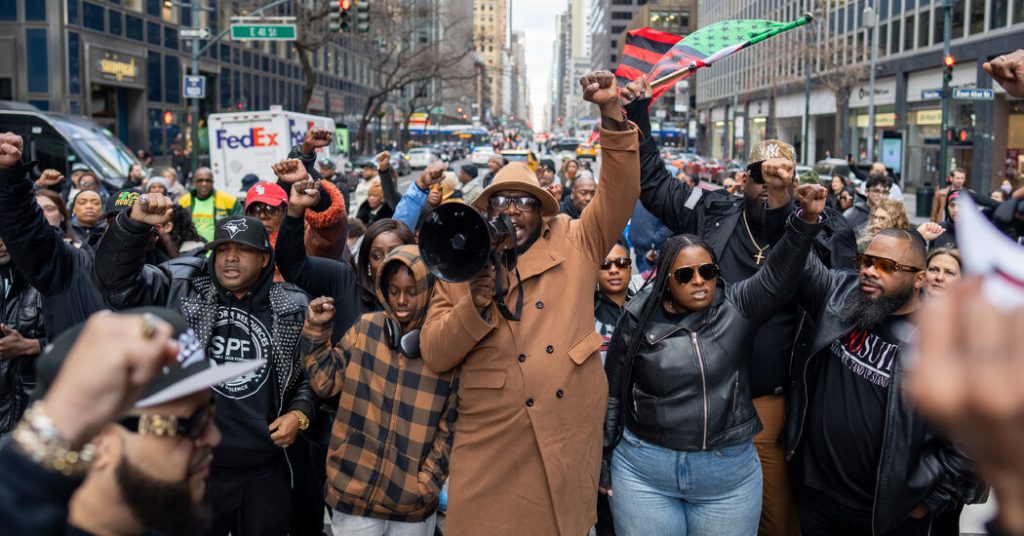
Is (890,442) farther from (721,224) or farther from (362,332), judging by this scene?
(362,332)

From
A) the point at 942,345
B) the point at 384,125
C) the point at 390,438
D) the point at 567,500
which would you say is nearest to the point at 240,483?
the point at 390,438

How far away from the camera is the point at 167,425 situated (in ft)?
6.01

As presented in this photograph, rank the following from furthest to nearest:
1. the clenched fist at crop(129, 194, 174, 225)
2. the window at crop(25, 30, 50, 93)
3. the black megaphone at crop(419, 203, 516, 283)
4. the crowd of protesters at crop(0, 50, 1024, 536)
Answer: the window at crop(25, 30, 50, 93) → the clenched fist at crop(129, 194, 174, 225) → the crowd of protesters at crop(0, 50, 1024, 536) → the black megaphone at crop(419, 203, 516, 283)

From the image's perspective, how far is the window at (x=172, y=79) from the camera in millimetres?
36094

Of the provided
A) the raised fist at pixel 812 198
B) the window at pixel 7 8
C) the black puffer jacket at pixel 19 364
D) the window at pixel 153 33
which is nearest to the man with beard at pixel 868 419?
the raised fist at pixel 812 198

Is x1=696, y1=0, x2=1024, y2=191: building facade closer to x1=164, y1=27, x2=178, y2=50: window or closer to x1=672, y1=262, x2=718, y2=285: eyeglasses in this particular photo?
x1=672, y1=262, x2=718, y2=285: eyeglasses

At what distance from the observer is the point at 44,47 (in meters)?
28.4

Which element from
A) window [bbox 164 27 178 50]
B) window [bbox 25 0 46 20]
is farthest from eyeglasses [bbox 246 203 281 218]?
window [bbox 164 27 178 50]

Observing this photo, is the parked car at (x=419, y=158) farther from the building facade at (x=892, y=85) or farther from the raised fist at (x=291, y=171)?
the raised fist at (x=291, y=171)

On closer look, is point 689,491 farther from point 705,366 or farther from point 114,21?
point 114,21

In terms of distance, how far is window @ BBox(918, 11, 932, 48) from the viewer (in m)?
38.9

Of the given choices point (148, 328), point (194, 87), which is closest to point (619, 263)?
point (148, 328)

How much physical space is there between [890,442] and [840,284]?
0.72 meters

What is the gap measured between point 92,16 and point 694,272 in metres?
31.8
